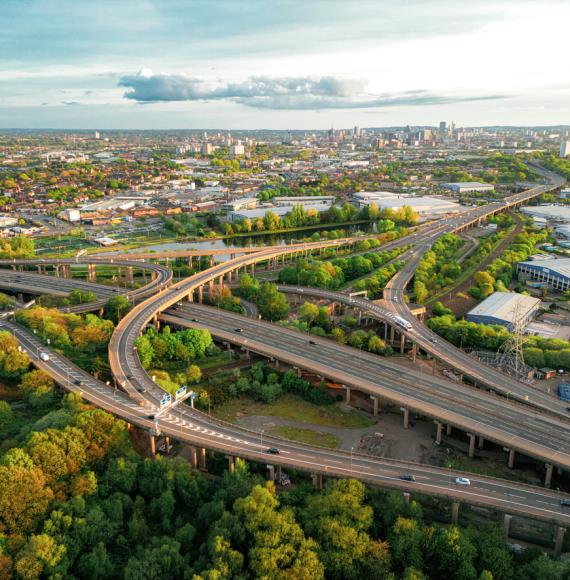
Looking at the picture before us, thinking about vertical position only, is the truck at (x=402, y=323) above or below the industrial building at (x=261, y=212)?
below

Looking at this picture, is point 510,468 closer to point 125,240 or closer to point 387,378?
point 387,378

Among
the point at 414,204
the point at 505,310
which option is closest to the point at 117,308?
the point at 505,310

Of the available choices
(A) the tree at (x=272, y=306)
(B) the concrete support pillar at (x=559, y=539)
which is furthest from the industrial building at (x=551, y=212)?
(B) the concrete support pillar at (x=559, y=539)

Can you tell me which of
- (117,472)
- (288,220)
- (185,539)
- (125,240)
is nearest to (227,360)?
(117,472)

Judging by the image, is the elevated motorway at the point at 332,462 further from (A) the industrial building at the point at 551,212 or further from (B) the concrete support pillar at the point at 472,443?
(A) the industrial building at the point at 551,212

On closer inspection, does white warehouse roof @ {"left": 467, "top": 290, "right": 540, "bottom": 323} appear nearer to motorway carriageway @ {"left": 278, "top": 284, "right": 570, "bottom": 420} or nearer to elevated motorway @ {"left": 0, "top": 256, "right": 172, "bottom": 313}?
motorway carriageway @ {"left": 278, "top": 284, "right": 570, "bottom": 420}

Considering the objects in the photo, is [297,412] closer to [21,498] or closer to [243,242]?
[21,498]

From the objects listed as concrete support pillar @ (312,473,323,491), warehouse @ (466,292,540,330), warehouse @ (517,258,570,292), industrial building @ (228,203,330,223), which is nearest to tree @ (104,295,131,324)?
Result: concrete support pillar @ (312,473,323,491)
